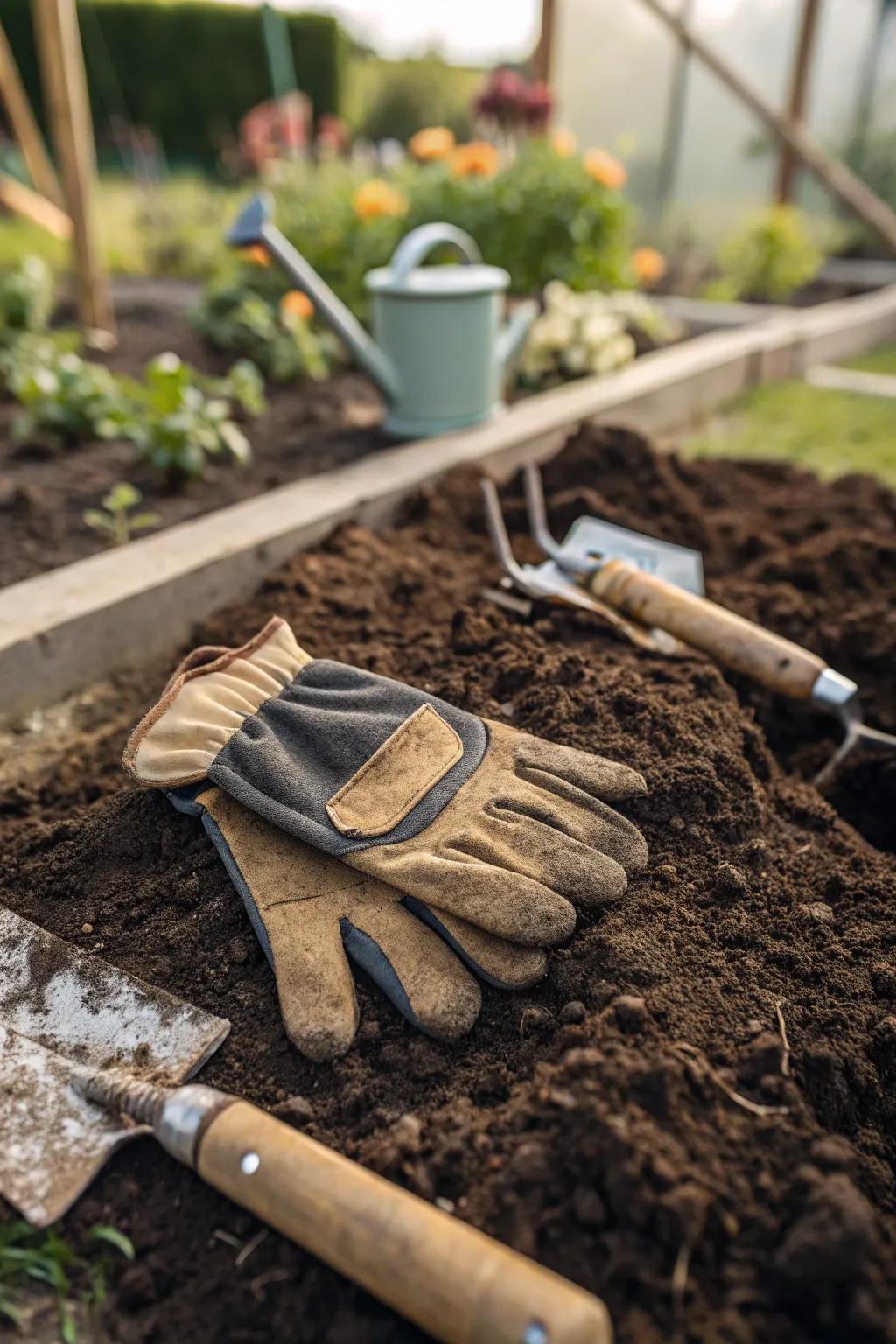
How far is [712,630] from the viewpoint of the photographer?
218 centimetres

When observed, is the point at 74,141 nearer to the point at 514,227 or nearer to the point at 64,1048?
the point at 514,227

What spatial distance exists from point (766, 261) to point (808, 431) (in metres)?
2.51

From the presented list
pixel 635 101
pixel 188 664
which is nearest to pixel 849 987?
pixel 188 664

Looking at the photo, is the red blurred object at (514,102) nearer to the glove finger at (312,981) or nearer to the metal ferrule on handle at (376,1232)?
the glove finger at (312,981)

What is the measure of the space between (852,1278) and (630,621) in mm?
1480

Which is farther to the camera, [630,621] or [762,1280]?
[630,621]

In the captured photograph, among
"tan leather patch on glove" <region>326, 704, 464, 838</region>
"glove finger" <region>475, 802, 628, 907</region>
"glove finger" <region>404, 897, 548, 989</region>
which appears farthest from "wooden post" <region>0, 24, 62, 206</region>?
"glove finger" <region>404, 897, 548, 989</region>

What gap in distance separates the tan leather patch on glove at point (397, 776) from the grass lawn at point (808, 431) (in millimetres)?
2657

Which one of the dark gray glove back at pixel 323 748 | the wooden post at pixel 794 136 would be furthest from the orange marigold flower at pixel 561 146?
the dark gray glove back at pixel 323 748

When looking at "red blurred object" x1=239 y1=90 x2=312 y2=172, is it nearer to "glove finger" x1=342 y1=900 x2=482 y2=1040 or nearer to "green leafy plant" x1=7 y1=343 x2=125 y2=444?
"green leafy plant" x1=7 y1=343 x2=125 y2=444

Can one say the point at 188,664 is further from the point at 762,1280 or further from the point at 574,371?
the point at 574,371

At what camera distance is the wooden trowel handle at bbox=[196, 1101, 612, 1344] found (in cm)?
100

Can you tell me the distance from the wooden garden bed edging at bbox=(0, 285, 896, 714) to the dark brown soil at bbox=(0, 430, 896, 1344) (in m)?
0.13

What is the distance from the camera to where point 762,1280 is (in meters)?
1.11
